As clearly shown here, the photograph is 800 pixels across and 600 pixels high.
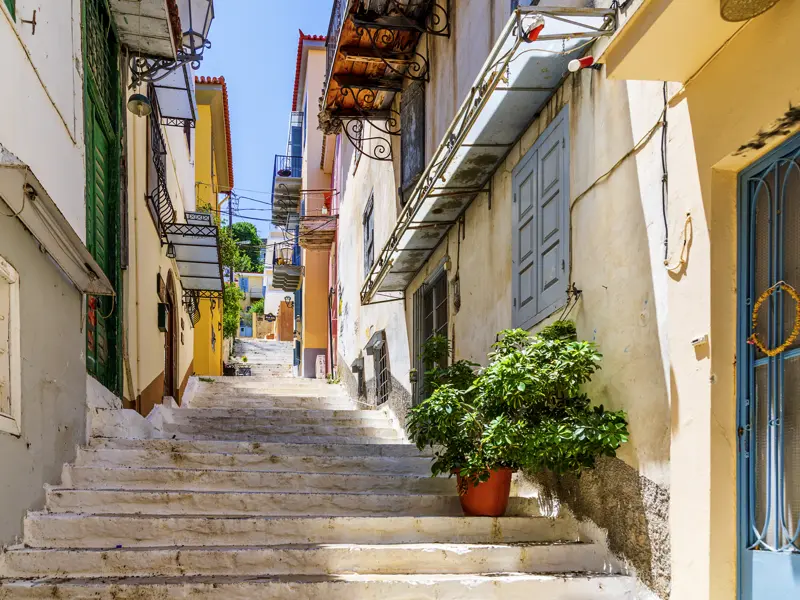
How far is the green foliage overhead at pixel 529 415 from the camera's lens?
16.6 feet

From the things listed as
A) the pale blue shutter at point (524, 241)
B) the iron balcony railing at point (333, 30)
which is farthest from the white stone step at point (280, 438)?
the iron balcony railing at point (333, 30)

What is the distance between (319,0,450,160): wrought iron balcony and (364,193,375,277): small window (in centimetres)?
121

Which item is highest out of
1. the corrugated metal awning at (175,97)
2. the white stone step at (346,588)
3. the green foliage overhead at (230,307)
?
the corrugated metal awning at (175,97)

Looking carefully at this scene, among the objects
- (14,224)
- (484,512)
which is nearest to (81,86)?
(14,224)

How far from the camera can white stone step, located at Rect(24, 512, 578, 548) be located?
18.5 ft

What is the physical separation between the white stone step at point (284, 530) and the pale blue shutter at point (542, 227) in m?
1.52

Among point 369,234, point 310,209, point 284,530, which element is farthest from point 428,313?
point 310,209

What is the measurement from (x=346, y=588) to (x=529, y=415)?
1530 mm

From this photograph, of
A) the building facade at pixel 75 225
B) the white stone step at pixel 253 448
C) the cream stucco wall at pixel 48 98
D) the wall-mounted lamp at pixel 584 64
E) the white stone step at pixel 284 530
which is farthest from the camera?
the white stone step at pixel 253 448

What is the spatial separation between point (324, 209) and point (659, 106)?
1944 centimetres

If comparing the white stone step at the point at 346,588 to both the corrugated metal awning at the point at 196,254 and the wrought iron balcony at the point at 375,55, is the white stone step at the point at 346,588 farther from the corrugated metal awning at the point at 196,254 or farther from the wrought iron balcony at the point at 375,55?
the corrugated metal awning at the point at 196,254

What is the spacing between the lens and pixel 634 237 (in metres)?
5.00

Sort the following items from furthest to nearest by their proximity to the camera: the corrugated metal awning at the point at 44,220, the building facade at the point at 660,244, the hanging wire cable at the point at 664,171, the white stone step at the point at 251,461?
the white stone step at the point at 251,461, the corrugated metal awning at the point at 44,220, the hanging wire cable at the point at 664,171, the building facade at the point at 660,244

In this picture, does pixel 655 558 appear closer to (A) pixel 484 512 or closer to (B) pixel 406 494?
(A) pixel 484 512
